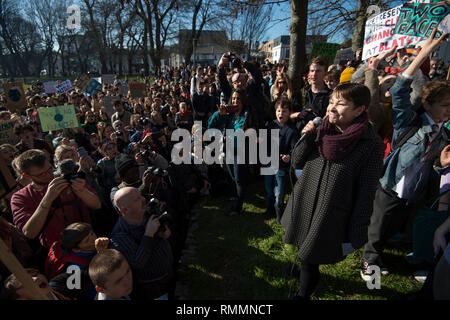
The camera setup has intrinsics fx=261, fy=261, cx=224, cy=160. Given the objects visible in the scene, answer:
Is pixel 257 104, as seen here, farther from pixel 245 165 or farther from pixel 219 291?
pixel 219 291

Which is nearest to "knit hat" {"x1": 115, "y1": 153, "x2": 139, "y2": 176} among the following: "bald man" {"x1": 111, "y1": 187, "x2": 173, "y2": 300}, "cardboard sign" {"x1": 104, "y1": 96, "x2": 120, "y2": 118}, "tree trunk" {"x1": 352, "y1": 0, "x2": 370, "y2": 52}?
"bald man" {"x1": 111, "y1": 187, "x2": 173, "y2": 300}

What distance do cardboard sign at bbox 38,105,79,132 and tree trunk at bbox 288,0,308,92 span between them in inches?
179

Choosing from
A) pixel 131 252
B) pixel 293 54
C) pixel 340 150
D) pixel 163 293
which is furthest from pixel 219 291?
pixel 293 54

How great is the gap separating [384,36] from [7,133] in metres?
6.40

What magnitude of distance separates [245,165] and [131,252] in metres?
2.09

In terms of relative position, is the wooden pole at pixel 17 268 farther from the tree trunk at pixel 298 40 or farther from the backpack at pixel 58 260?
the tree trunk at pixel 298 40

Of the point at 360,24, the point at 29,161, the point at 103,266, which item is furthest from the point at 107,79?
the point at 103,266

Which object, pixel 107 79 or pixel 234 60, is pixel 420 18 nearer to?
pixel 234 60

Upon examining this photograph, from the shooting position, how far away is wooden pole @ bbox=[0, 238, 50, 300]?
3.97 ft

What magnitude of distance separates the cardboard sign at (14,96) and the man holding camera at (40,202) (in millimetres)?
7532

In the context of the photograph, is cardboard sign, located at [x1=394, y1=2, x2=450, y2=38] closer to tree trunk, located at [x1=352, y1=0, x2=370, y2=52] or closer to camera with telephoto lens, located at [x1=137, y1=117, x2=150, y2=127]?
camera with telephoto lens, located at [x1=137, y1=117, x2=150, y2=127]

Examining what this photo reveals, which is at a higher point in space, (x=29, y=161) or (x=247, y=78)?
(x=247, y=78)

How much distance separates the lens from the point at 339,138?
1814 mm

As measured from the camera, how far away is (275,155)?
3.46 m
